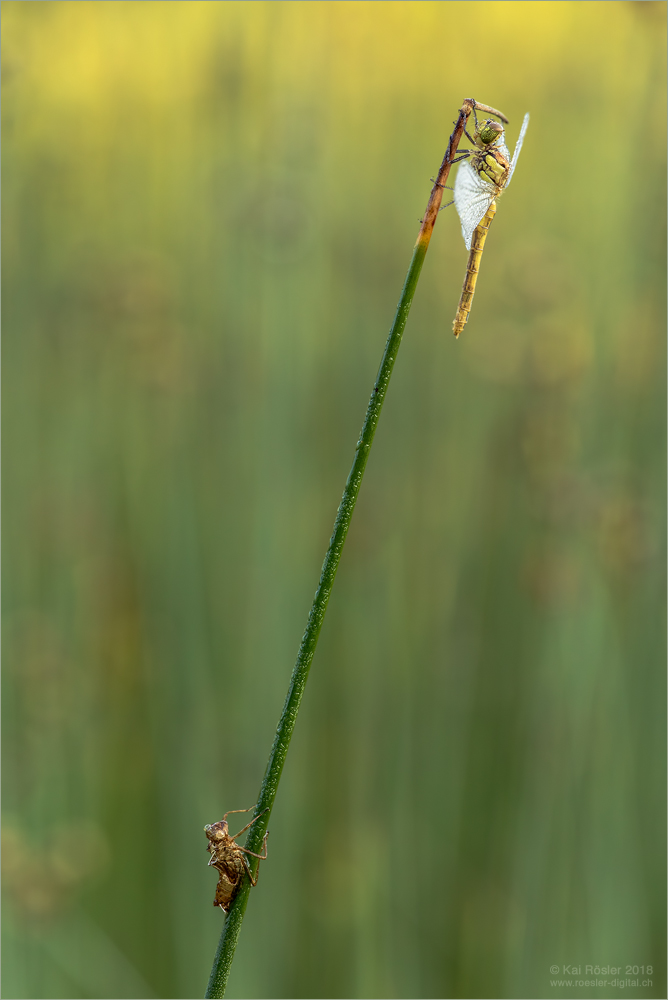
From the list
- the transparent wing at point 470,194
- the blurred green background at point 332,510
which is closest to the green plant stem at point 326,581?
the transparent wing at point 470,194

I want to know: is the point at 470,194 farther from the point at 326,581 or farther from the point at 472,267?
the point at 326,581

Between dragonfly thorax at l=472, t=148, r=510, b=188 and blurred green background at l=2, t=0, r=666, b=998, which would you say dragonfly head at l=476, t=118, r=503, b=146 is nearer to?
dragonfly thorax at l=472, t=148, r=510, b=188

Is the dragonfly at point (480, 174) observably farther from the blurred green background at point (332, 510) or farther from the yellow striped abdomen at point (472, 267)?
the blurred green background at point (332, 510)

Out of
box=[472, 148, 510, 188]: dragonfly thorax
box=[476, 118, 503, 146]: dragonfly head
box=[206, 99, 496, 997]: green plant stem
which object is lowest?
box=[206, 99, 496, 997]: green plant stem

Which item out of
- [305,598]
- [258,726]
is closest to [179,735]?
[258,726]

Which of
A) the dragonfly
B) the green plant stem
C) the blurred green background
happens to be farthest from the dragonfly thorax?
the blurred green background

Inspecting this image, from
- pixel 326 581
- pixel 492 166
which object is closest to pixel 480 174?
pixel 492 166

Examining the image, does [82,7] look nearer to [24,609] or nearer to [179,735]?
[24,609]
